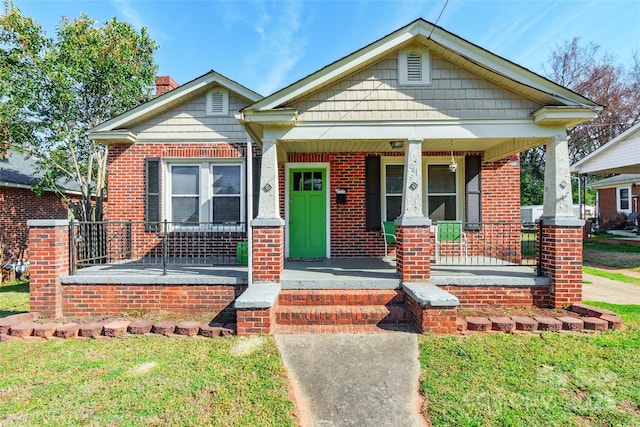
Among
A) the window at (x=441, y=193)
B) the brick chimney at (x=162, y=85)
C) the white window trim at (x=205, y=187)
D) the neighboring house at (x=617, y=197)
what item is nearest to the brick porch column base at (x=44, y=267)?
the white window trim at (x=205, y=187)

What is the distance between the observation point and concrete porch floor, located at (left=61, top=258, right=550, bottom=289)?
500cm

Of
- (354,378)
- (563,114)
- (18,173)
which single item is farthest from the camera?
(18,173)

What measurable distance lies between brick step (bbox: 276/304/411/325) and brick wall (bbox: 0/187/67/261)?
1095 cm

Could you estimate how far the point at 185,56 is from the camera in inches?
417

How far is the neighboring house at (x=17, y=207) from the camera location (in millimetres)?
10238

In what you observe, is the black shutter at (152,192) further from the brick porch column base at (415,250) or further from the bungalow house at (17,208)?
the brick porch column base at (415,250)

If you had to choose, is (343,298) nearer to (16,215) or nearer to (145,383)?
(145,383)

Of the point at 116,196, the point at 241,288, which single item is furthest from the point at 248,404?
the point at 116,196

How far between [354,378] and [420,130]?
3717 mm

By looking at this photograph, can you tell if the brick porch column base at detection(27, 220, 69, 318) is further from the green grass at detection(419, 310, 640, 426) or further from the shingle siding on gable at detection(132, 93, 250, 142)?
the green grass at detection(419, 310, 640, 426)

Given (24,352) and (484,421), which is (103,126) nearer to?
(24,352)

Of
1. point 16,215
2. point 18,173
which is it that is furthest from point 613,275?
point 18,173

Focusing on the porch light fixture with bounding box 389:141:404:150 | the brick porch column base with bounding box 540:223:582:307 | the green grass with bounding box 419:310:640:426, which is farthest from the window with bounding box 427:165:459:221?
the green grass with bounding box 419:310:640:426

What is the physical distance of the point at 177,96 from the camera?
6.92 meters
